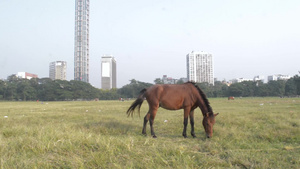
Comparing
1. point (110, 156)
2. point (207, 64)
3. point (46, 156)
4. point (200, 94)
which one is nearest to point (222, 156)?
point (110, 156)

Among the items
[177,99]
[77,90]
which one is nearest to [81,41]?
[77,90]

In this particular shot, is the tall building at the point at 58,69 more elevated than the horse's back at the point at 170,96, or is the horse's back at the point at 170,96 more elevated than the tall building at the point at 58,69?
the tall building at the point at 58,69

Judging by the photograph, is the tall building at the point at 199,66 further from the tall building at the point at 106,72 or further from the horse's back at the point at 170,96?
the horse's back at the point at 170,96

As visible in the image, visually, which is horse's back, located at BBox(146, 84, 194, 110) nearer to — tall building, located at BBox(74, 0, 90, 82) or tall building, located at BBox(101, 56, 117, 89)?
tall building, located at BBox(74, 0, 90, 82)

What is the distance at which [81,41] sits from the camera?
95250 mm

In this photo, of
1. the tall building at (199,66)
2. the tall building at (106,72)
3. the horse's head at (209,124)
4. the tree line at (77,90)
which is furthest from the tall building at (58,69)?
the horse's head at (209,124)

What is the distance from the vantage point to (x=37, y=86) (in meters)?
72.4

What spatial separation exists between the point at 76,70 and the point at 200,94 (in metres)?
96.4

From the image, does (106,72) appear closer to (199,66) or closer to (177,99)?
(199,66)

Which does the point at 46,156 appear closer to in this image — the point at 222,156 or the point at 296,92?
the point at 222,156

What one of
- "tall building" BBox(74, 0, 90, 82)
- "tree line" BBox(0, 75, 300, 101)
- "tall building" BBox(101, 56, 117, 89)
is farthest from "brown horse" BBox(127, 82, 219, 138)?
"tall building" BBox(101, 56, 117, 89)

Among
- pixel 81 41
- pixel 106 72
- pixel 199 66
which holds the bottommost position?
pixel 106 72

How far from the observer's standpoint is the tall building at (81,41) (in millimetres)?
94375

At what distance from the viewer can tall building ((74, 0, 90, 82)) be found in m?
94.4
